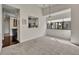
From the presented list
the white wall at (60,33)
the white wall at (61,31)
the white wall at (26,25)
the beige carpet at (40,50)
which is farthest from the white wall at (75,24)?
the white wall at (26,25)

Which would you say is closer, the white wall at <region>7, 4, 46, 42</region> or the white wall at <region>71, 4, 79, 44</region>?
the white wall at <region>71, 4, 79, 44</region>

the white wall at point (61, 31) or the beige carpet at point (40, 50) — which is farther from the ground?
the white wall at point (61, 31)

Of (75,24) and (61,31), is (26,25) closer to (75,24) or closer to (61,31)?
(61,31)

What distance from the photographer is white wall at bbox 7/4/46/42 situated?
5.48 metres

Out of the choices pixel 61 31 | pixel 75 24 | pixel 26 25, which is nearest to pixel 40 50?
pixel 75 24

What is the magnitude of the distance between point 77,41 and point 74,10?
5.37 ft

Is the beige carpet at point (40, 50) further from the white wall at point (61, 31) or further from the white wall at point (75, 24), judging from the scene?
the white wall at point (61, 31)

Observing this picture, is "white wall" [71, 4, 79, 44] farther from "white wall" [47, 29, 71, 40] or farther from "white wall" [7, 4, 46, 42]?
"white wall" [7, 4, 46, 42]

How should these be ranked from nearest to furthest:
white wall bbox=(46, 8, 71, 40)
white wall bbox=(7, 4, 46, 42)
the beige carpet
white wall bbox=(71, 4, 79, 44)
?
1. the beige carpet
2. white wall bbox=(71, 4, 79, 44)
3. white wall bbox=(7, 4, 46, 42)
4. white wall bbox=(46, 8, 71, 40)

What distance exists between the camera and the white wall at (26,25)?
18.0 ft

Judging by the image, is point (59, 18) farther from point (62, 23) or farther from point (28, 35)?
point (28, 35)

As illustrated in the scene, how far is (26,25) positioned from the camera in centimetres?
593

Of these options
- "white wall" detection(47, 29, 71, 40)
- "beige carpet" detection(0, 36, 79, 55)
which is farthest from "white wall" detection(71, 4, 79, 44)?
"white wall" detection(47, 29, 71, 40)

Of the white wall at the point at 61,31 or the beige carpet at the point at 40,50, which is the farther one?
the white wall at the point at 61,31
